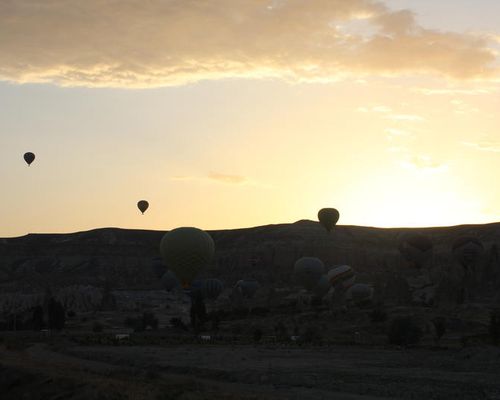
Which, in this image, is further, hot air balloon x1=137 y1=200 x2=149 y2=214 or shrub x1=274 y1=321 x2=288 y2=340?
hot air balloon x1=137 y1=200 x2=149 y2=214

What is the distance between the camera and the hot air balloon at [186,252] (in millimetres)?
65625

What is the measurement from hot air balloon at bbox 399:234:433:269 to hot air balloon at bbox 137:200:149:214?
42.2 metres

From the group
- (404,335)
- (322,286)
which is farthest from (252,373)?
(322,286)

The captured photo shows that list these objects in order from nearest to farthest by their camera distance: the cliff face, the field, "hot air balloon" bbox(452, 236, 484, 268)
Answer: the field < "hot air balloon" bbox(452, 236, 484, 268) < the cliff face

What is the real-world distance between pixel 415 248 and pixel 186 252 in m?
54.1

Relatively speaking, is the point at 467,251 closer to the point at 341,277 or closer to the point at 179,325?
the point at 341,277

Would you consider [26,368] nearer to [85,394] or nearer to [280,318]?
[85,394]

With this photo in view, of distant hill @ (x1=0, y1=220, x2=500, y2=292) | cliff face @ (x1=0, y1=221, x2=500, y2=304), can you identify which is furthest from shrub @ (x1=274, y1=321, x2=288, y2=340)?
distant hill @ (x1=0, y1=220, x2=500, y2=292)

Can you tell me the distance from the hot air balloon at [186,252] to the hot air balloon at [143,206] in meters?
56.1

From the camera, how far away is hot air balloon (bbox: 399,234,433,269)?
110m

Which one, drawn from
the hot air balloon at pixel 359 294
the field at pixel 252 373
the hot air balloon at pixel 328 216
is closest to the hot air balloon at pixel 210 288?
the hot air balloon at pixel 328 216

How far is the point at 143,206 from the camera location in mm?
123500

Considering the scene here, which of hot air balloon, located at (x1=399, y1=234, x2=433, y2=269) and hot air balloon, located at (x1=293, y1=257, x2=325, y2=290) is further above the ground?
hot air balloon, located at (x1=399, y1=234, x2=433, y2=269)

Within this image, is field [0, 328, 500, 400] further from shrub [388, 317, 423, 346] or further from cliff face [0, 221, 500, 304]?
cliff face [0, 221, 500, 304]
